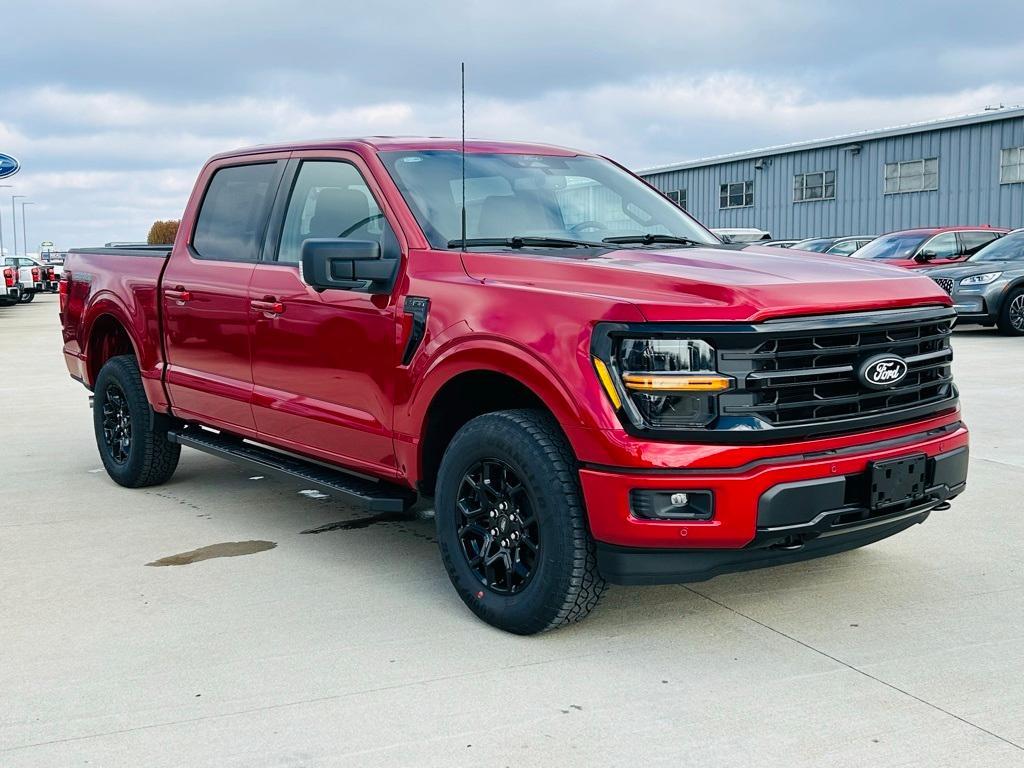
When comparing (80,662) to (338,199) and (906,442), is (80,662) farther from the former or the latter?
(906,442)

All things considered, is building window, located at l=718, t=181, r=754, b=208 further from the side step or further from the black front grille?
the black front grille

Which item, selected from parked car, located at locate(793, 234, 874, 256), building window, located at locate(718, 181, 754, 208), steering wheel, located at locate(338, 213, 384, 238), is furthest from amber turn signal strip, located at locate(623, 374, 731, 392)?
building window, located at locate(718, 181, 754, 208)

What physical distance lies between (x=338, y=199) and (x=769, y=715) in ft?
9.61

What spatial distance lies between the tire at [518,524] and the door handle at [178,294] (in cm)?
229

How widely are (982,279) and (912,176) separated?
1709 cm


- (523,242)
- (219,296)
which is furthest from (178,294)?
(523,242)

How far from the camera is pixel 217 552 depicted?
536 cm

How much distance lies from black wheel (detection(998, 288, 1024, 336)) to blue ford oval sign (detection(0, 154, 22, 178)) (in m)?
32.0

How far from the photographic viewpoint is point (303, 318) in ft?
16.6

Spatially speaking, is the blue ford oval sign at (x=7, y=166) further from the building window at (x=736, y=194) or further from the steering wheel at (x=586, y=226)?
the steering wheel at (x=586, y=226)

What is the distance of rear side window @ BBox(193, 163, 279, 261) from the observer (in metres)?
5.66

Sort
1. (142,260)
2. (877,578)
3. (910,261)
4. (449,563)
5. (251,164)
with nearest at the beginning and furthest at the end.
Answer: (449,563) < (877,578) < (251,164) < (142,260) < (910,261)

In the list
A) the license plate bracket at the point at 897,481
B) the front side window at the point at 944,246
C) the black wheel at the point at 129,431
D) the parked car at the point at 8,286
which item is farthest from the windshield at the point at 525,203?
the parked car at the point at 8,286

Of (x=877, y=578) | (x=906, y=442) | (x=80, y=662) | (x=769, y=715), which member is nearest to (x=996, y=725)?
(x=769, y=715)
